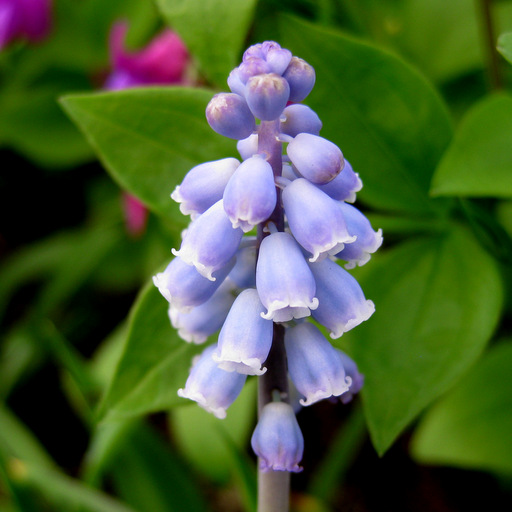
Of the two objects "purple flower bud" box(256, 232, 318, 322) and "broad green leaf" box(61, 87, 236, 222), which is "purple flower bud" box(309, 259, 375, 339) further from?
"broad green leaf" box(61, 87, 236, 222)

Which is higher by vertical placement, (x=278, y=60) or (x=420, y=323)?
(x=278, y=60)

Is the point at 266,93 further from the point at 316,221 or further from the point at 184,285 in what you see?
the point at 184,285

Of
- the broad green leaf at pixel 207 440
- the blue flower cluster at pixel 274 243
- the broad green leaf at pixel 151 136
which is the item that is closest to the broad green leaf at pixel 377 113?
the broad green leaf at pixel 151 136

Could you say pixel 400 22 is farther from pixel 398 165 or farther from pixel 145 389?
pixel 145 389

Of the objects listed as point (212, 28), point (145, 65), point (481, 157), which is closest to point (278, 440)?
point (481, 157)

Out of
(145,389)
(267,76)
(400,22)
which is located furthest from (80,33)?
(267,76)

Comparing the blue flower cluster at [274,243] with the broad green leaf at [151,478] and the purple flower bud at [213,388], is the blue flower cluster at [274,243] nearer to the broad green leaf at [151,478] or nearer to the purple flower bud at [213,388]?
the purple flower bud at [213,388]

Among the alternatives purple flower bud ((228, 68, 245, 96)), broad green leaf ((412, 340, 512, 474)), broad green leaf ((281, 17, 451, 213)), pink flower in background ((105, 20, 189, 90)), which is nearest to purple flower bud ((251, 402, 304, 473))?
purple flower bud ((228, 68, 245, 96))
